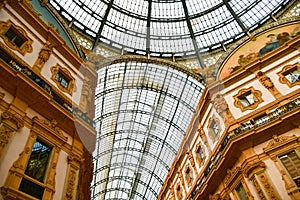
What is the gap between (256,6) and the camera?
24.5 meters

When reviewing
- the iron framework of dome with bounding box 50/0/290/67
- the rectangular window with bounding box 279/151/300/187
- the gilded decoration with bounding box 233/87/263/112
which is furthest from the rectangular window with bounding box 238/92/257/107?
the iron framework of dome with bounding box 50/0/290/67

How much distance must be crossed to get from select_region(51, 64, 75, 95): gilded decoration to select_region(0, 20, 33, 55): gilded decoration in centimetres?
164

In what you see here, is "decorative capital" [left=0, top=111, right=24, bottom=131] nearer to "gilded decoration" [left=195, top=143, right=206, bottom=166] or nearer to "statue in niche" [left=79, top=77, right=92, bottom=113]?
"statue in niche" [left=79, top=77, right=92, bottom=113]

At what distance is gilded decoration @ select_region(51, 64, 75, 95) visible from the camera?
1418 centimetres

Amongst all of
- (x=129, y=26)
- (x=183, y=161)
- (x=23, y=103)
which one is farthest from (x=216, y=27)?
(x=23, y=103)

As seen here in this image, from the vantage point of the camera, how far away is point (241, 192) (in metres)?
14.8

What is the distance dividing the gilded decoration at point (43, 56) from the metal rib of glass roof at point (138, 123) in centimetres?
810

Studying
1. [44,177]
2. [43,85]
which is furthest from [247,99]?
[44,177]

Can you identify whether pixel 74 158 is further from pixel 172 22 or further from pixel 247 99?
pixel 172 22

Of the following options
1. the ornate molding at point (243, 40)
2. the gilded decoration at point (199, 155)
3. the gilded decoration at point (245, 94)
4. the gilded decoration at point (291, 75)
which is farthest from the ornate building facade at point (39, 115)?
the ornate molding at point (243, 40)

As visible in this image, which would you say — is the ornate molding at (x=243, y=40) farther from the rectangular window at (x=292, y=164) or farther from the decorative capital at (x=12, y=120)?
the decorative capital at (x=12, y=120)

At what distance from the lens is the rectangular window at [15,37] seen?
13.0 meters

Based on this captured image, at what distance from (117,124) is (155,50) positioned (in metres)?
11.9

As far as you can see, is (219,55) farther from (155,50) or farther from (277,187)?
(277,187)
